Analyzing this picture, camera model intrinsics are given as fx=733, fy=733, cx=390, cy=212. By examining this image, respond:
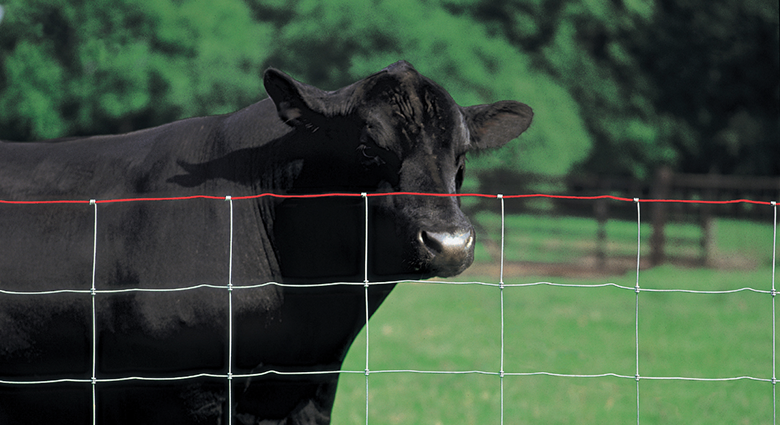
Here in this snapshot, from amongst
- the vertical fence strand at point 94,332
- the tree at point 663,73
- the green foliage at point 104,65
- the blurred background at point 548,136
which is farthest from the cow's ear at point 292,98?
the tree at point 663,73

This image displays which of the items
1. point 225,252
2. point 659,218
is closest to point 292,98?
point 225,252

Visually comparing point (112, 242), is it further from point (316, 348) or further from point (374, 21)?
point (374, 21)

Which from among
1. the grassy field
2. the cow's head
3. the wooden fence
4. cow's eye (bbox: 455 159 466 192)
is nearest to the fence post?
the wooden fence

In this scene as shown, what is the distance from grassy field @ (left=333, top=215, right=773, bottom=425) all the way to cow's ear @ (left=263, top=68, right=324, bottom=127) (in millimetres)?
2670

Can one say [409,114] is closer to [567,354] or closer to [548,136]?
[567,354]

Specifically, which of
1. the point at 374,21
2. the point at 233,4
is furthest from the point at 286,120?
the point at 233,4

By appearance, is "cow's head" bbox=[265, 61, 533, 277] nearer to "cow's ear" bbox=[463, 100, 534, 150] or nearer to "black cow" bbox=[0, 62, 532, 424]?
"black cow" bbox=[0, 62, 532, 424]

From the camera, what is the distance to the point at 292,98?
2.78 m

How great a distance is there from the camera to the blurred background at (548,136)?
20.2 feet

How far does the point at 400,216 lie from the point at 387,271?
0.31 metres

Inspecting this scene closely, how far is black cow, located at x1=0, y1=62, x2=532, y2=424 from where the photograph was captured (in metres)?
2.68

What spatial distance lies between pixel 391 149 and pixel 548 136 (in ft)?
70.1

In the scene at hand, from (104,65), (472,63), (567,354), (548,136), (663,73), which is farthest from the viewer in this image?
(663,73)

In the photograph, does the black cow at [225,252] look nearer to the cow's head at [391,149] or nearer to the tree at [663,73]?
the cow's head at [391,149]
